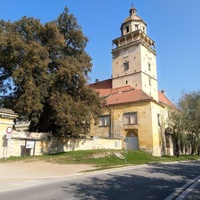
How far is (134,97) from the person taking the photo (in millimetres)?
36719

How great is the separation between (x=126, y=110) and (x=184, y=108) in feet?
29.9

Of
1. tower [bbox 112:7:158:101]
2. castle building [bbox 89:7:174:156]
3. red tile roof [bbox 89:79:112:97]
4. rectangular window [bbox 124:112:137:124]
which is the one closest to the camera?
castle building [bbox 89:7:174:156]

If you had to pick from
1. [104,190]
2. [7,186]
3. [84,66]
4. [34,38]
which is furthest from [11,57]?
[104,190]

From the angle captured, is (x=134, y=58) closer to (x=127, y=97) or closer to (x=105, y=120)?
(x=127, y=97)

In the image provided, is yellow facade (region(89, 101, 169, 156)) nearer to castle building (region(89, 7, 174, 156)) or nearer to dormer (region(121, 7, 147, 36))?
castle building (region(89, 7, 174, 156))

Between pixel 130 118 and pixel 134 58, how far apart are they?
38.8ft

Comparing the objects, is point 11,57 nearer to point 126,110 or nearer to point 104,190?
point 104,190

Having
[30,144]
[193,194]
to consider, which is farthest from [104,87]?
[193,194]

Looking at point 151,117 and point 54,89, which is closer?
point 54,89

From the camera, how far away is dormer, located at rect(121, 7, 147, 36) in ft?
143

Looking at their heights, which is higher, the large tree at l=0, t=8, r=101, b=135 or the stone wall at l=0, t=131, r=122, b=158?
the large tree at l=0, t=8, r=101, b=135

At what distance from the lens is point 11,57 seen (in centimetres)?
2161

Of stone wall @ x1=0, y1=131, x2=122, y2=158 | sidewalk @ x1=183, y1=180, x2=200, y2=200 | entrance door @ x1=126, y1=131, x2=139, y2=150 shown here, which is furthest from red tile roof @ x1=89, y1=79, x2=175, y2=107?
sidewalk @ x1=183, y1=180, x2=200, y2=200

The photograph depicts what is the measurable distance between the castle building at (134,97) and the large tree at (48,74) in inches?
421
